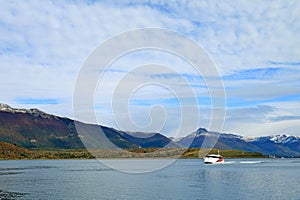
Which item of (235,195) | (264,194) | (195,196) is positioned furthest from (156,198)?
(264,194)

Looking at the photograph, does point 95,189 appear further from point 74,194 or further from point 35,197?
point 35,197

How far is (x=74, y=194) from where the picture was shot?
77875 millimetres

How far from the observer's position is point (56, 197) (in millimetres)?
74312

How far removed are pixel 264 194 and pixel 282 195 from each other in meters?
3.43

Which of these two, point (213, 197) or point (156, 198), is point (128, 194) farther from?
point (213, 197)

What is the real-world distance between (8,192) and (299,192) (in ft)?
202

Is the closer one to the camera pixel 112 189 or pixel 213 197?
pixel 213 197

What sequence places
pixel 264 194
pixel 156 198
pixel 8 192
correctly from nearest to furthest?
pixel 156 198
pixel 264 194
pixel 8 192

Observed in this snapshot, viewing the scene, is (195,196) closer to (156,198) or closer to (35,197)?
(156,198)

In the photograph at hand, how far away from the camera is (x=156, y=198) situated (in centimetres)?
7006

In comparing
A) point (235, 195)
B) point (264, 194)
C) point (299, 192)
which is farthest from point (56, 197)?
point (299, 192)

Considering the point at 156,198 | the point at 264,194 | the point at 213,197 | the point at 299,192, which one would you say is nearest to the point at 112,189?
the point at 156,198

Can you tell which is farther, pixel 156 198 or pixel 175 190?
pixel 175 190

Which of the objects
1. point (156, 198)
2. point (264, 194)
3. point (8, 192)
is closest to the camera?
point (156, 198)
